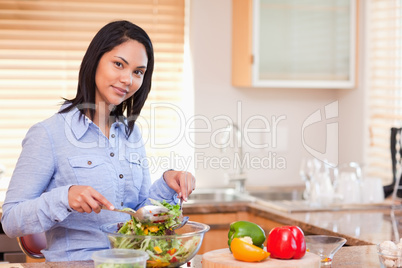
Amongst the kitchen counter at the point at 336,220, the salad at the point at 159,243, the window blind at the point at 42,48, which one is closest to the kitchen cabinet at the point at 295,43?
the window blind at the point at 42,48

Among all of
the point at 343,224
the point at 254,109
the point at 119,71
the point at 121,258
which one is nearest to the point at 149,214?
the point at 121,258

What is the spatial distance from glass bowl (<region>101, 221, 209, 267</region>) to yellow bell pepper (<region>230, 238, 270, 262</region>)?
0.34 feet

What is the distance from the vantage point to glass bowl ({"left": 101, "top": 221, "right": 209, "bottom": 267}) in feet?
5.24

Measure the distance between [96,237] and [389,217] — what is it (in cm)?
164

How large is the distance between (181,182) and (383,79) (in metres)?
2.16

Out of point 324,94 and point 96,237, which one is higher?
point 324,94

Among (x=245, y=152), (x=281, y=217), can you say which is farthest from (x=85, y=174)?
(x=245, y=152)

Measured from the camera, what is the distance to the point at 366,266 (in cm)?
185

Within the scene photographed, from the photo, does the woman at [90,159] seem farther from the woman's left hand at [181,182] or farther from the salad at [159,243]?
the salad at [159,243]

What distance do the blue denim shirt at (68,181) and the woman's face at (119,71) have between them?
123mm

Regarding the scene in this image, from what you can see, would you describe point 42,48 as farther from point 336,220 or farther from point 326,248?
point 326,248

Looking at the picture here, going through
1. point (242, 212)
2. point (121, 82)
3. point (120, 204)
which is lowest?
point (242, 212)

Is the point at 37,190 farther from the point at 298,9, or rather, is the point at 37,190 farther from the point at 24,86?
the point at 298,9

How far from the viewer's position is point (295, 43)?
3.71 metres
